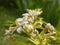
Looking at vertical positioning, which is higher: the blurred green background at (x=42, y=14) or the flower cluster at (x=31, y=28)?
the blurred green background at (x=42, y=14)

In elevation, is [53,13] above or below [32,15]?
above

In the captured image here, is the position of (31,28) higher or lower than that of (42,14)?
lower

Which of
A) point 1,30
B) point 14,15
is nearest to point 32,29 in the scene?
point 1,30

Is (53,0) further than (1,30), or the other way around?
(53,0)

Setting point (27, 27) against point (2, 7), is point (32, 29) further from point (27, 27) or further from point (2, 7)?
point (2, 7)

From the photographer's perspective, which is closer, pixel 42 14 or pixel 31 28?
pixel 31 28

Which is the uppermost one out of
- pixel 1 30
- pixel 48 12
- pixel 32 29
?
pixel 48 12

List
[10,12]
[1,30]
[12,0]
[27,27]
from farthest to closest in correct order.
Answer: [12,0], [10,12], [1,30], [27,27]

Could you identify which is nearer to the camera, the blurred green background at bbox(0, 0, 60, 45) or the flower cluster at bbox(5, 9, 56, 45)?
the flower cluster at bbox(5, 9, 56, 45)

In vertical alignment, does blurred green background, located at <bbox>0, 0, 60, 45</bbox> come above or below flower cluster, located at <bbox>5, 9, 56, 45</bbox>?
above

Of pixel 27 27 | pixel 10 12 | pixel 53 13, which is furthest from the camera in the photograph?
pixel 10 12

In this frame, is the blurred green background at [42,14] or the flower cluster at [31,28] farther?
the blurred green background at [42,14]
